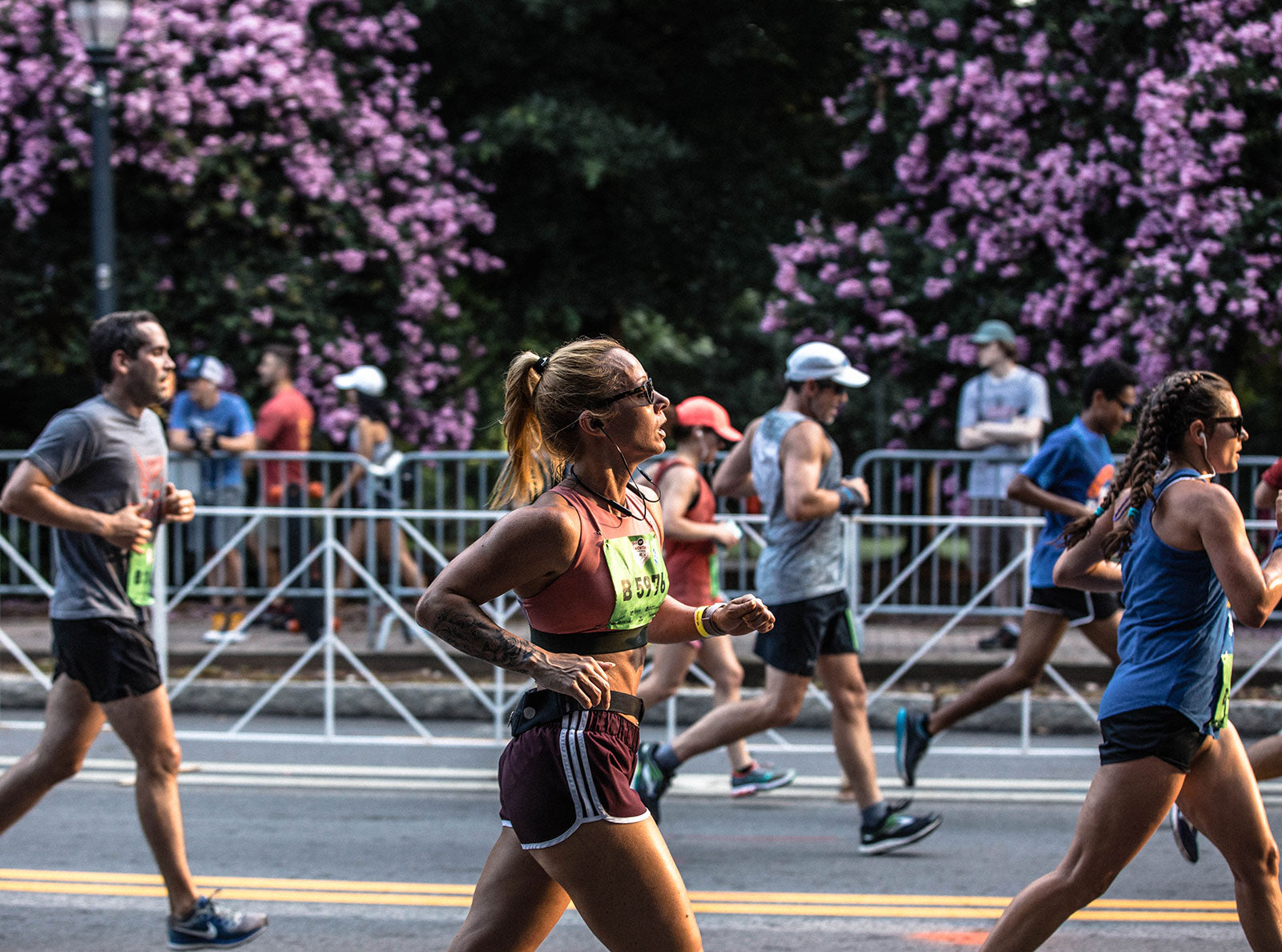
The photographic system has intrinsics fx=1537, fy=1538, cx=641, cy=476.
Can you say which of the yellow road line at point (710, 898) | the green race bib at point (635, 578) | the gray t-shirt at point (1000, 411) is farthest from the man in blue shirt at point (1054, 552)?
the green race bib at point (635, 578)

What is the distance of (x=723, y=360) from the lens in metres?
22.2

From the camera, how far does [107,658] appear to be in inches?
191

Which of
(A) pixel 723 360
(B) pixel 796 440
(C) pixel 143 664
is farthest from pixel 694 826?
(A) pixel 723 360

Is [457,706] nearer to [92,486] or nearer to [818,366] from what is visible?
[818,366]

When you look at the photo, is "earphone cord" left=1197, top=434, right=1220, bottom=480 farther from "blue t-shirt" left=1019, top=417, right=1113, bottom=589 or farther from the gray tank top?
"blue t-shirt" left=1019, top=417, right=1113, bottom=589

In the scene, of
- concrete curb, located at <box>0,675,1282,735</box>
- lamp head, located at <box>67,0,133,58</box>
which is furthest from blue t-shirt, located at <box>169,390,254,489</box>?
lamp head, located at <box>67,0,133,58</box>

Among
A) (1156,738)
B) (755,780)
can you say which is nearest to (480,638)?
(1156,738)

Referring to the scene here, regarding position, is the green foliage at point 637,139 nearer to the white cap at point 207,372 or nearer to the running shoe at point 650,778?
the white cap at point 207,372

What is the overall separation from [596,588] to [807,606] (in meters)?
2.95

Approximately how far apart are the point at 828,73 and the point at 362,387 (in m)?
6.77

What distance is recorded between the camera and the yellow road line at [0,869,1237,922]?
5.20 meters

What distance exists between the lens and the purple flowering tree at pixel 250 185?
40.4ft

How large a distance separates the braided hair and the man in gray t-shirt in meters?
2.96

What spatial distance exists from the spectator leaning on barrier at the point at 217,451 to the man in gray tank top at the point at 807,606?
4113 millimetres
